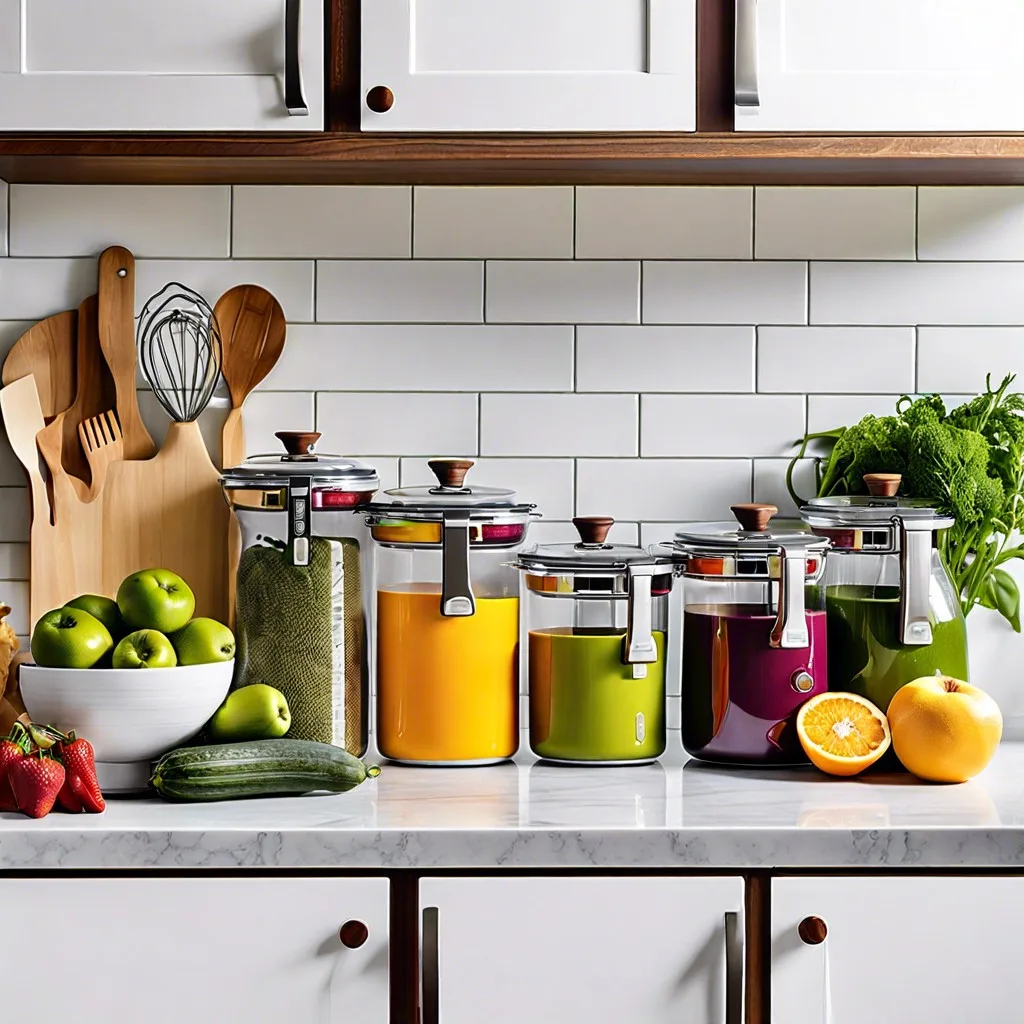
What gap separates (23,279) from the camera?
5.73 feet

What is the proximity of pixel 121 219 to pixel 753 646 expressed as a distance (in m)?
1.07

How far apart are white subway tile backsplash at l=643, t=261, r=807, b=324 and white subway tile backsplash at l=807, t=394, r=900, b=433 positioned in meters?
0.14

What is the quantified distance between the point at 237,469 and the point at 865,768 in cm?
84

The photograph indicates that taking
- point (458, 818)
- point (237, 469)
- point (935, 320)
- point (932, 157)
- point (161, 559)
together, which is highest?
point (932, 157)

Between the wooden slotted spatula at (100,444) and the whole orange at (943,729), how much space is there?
109 centimetres

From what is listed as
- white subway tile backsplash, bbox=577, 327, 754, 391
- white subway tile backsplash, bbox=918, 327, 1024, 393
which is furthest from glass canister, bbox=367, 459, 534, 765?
white subway tile backsplash, bbox=918, 327, 1024, 393

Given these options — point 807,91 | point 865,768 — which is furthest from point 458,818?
point 807,91

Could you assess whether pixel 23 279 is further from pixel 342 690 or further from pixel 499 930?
pixel 499 930

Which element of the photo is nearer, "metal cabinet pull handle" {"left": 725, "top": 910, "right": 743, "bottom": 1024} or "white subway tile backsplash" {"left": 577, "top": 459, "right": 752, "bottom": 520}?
"metal cabinet pull handle" {"left": 725, "top": 910, "right": 743, "bottom": 1024}

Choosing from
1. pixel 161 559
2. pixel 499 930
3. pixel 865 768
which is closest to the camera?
pixel 499 930

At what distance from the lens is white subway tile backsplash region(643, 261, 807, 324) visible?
1764 mm

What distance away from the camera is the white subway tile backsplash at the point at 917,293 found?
1765mm

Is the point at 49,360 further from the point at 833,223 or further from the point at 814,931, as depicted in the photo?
the point at 814,931

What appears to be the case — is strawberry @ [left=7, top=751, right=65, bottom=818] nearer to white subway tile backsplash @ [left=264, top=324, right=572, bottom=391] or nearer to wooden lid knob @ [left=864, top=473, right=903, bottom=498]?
white subway tile backsplash @ [left=264, top=324, right=572, bottom=391]
